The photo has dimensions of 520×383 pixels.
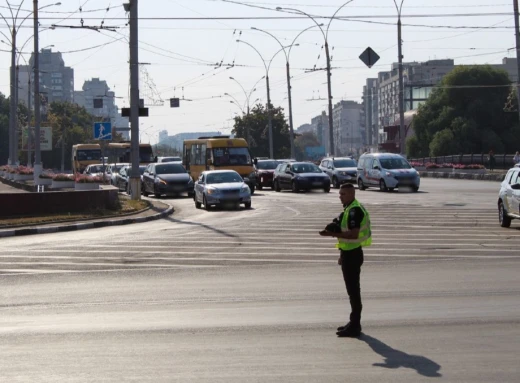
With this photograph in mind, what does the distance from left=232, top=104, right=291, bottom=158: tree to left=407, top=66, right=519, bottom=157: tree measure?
1664 centimetres

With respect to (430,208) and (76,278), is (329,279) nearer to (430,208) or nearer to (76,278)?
(76,278)

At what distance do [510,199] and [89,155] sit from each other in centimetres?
5184

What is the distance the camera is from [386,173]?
1732 inches

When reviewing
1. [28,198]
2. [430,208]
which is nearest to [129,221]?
[28,198]

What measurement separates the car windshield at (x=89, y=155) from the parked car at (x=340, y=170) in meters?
23.3

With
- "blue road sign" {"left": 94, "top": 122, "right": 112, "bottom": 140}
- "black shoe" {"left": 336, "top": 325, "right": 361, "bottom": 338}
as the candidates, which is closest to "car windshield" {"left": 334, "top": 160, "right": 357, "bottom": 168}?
"blue road sign" {"left": 94, "top": 122, "right": 112, "bottom": 140}

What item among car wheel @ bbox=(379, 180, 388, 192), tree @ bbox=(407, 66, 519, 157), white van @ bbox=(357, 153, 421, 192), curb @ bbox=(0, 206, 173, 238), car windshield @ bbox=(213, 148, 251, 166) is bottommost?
curb @ bbox=(0, 206, 173, 238)

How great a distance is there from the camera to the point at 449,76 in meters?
90.4

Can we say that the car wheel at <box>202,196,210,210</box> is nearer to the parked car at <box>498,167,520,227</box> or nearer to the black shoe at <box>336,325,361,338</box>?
the parked car at <box>498,167,520,227</box>

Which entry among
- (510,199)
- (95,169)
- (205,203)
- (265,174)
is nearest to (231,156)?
(265,174)

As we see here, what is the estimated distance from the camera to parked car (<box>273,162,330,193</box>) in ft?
148

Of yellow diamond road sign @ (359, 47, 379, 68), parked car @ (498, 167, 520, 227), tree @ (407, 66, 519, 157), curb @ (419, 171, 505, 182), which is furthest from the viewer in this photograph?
tree @ (407, 66, 519, 157)

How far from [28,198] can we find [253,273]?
17.5 metres

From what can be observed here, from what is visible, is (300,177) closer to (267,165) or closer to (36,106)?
(267,165)
